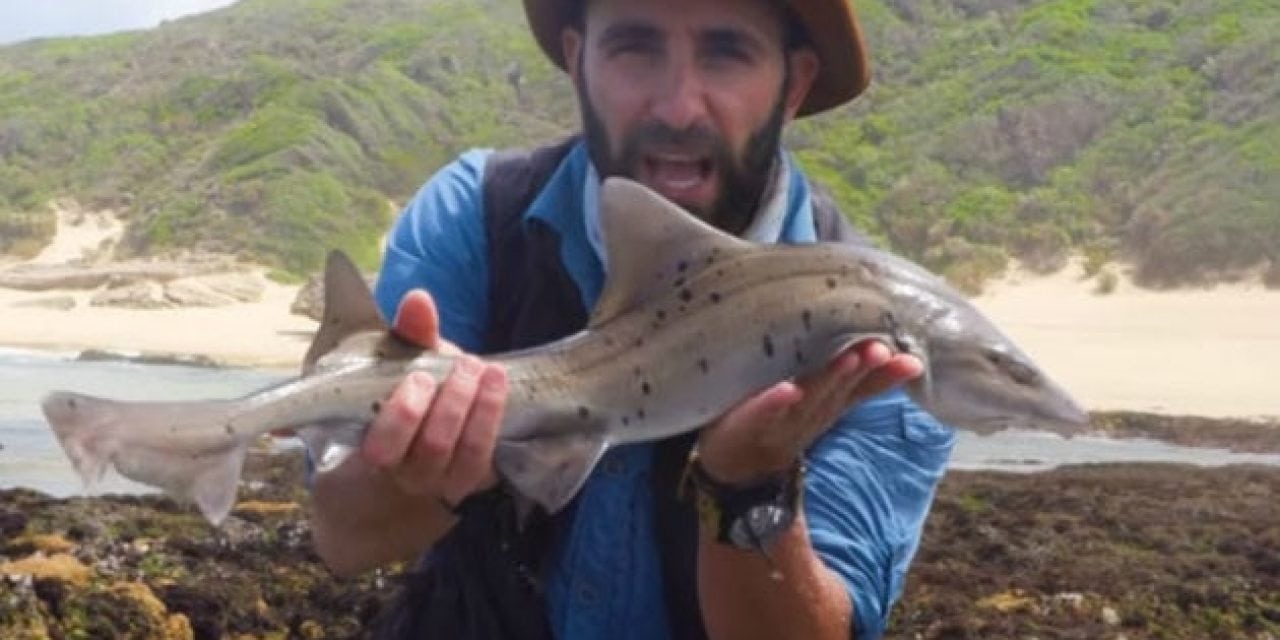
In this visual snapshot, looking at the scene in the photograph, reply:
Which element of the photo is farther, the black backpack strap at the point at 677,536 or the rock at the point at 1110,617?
the rock at the point at 1110,617

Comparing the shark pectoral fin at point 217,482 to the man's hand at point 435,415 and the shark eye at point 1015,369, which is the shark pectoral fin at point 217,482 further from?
the shark eye at point 1015,369

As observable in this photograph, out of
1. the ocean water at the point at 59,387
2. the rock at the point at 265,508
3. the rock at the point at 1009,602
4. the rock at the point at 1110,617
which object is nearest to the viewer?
the rock at the point at 1110,617

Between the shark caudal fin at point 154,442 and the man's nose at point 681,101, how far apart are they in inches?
47.3

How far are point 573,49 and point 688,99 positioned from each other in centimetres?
65

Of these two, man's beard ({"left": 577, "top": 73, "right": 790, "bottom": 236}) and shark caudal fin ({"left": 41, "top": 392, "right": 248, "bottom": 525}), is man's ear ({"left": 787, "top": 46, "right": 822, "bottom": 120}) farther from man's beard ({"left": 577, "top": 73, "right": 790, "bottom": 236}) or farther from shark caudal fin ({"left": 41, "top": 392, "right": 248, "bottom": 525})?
shark caudal fin ({"left": 41, "top": 392, "right": 248, "bottom": 525})

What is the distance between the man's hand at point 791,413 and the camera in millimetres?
3721

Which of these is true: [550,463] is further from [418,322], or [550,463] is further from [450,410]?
[418,322]

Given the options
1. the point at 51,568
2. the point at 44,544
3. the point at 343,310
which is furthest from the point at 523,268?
the point at 44,544

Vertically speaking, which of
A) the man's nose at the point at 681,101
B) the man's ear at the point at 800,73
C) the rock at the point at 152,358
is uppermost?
the man's nose at the point at 681,101

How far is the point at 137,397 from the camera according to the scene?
26.0 metres

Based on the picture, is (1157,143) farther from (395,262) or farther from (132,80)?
(395,262)

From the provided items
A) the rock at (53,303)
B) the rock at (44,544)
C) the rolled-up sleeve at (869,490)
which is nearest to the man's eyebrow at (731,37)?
the rolled-up sleeve at (869,490)

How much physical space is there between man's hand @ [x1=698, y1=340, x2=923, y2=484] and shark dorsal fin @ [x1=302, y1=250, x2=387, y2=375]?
2.42 feet

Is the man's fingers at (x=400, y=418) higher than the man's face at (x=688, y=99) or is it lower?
lower
